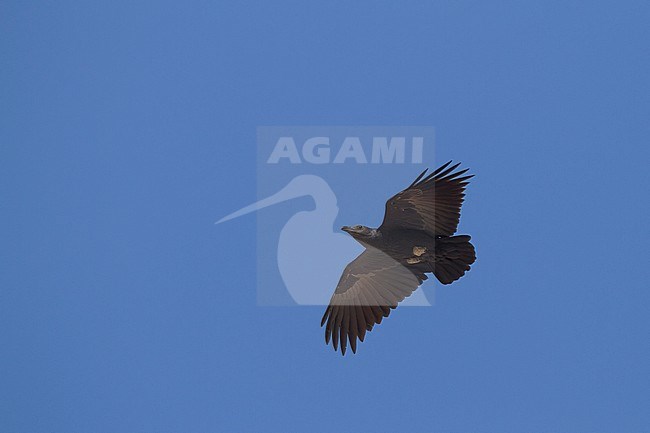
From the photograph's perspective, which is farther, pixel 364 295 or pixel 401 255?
pixel 364 295

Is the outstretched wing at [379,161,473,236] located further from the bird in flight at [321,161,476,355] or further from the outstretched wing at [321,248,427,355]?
the outstretched wing at [321,248,427,355]

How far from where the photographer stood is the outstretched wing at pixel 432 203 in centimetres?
1598

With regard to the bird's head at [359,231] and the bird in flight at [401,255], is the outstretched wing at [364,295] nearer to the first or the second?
the bird in flight at [401,255]

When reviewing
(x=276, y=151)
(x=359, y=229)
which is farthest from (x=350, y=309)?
(x=276, y=151)

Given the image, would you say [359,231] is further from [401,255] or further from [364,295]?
[364,295]

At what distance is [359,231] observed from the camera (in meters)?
16.3

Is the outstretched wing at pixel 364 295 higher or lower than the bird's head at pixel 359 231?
lower

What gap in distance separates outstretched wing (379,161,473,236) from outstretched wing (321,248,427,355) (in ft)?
3.68

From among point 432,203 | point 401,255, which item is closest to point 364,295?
point 401,255

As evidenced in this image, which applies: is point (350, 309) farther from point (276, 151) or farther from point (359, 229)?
point (276, 151)

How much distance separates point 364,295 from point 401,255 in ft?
4.14

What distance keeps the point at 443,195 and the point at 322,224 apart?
2.51 m

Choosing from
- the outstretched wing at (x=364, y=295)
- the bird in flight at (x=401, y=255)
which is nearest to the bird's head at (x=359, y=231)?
the bird in flight at (x=401, y=255)

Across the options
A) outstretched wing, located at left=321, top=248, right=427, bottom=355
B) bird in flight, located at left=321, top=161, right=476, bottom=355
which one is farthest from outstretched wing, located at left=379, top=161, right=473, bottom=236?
outstretched wing, located at left=321, top=248, right=427, bottom=355
